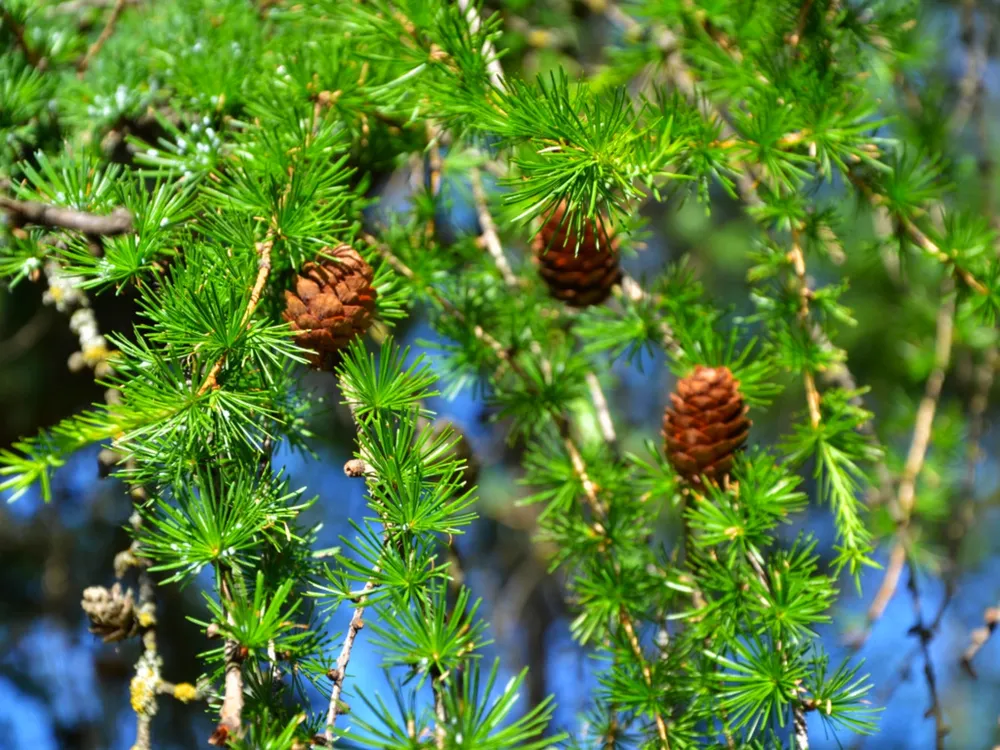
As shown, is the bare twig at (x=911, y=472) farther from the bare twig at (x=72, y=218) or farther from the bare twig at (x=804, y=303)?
the bare twig at (x=72, y=218)

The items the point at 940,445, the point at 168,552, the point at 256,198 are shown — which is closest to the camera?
the point at 168,552

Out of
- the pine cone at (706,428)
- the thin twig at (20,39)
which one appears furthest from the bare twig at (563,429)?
the thin twig at (20,39)

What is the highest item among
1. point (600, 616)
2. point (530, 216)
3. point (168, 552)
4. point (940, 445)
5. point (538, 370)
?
point (530, 216)

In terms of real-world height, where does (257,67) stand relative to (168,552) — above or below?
above

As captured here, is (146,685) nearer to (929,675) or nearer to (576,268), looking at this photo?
(576,268)

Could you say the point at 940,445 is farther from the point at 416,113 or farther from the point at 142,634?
the point at 142,634

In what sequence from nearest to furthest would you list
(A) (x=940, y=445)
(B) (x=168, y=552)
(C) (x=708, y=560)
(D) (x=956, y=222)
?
(B) (x=168, y=552) < (C) (x=708, y=560) < (D) (x=956, y=222) < (A) (x=940, y=445)

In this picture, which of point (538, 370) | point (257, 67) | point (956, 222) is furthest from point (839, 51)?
point (257, 67)
